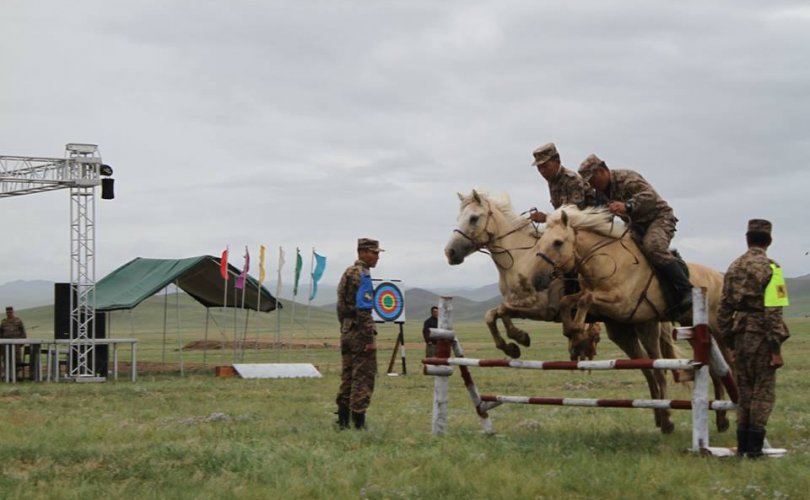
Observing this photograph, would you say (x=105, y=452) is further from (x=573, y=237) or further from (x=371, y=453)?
(x=573, y=237)

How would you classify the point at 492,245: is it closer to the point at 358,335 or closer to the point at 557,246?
the point at 557,246

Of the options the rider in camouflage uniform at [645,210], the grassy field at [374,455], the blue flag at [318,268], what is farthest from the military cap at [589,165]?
the blue flag at [318,268]

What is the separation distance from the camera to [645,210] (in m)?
11.3

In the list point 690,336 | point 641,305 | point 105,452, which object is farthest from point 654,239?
point 105,452

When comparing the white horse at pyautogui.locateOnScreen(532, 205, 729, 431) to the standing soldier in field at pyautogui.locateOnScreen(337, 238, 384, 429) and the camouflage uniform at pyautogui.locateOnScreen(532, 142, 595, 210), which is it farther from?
the standing soldier in field at pyautogui.locateOnScreen(337, 238, 384, 429)

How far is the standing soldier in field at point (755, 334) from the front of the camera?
9117mm

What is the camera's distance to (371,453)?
9.70 metres

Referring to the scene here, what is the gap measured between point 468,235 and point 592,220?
5.03ft

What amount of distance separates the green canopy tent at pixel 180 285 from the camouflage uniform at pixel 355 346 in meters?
14.7

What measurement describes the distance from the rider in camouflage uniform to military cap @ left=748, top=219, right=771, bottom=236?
1561 millimetres

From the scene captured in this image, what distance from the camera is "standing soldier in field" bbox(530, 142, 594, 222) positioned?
11836mm

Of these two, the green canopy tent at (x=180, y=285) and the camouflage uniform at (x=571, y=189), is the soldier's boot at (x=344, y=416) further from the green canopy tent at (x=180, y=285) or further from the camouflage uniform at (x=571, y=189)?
the green canopy tent at (x=180, y=285)

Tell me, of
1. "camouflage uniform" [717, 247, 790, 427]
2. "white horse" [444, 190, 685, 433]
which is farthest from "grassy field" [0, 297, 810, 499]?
"white horse" [444, 190, 685, 433]

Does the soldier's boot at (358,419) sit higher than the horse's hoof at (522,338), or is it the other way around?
the horse's hoof at (522,338)
